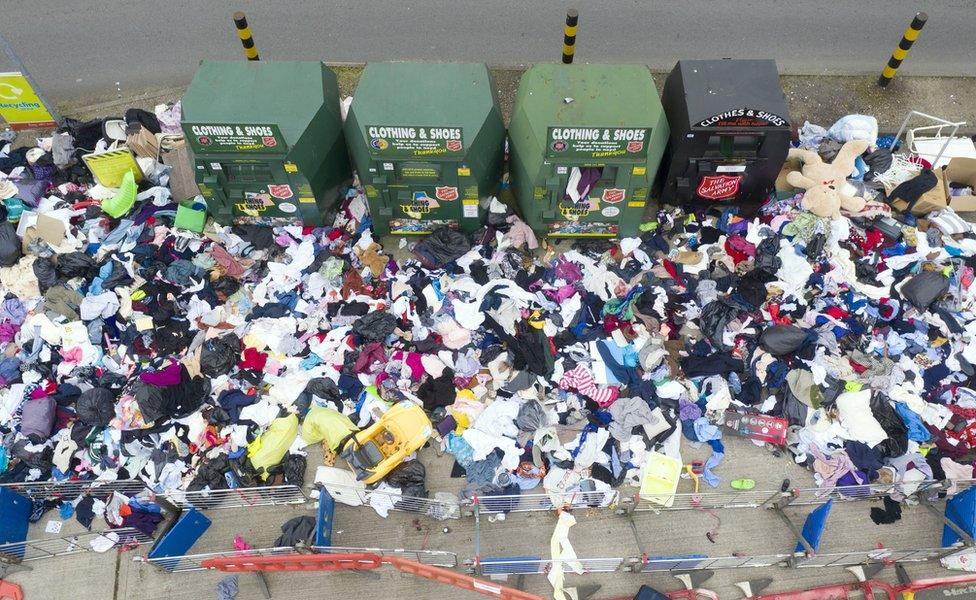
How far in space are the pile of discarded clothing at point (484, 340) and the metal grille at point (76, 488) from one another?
16cm

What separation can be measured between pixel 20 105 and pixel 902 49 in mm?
11394

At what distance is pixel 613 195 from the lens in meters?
7.08

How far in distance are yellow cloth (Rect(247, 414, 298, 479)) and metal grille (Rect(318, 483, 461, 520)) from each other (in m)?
0.68

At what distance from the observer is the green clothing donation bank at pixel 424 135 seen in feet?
21.5

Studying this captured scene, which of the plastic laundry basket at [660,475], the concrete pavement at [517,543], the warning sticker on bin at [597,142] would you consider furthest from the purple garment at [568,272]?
the concrete pavement at [517,543]

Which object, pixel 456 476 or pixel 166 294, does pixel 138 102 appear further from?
pixel 456 476

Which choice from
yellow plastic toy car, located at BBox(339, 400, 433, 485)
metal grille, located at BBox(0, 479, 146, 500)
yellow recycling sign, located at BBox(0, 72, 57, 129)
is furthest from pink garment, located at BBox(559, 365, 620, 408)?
yellow recycling sign, located at BBox(0, 72, 57, 129)

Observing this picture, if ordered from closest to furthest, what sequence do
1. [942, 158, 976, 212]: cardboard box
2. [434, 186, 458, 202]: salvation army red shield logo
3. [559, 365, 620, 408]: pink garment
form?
1. [559, 365, 620, 408]: pink garment
2. [434, 186, 458, 202]: salvation army red shield logo
3. [942, 158, 976, 212]: cardboard box

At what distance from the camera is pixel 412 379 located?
270 inches

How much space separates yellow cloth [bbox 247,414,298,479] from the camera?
637cm

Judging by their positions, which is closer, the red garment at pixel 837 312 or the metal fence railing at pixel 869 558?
the metal fence railing at pixel 869 558

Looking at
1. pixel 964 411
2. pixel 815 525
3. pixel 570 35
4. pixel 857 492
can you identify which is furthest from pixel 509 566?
pixel 570 35

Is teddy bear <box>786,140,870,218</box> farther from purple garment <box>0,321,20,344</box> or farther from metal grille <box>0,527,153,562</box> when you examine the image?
purple garment <box>0,321,20,344</box>

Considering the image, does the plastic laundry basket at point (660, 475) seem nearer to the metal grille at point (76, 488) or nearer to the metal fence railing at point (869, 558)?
the metal fence railing at point (869, 558)
